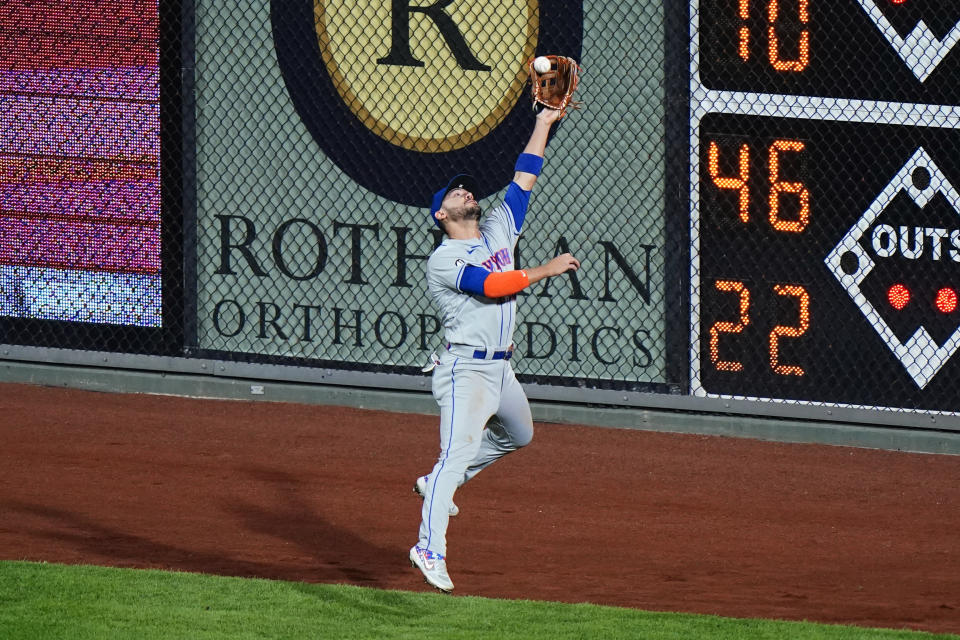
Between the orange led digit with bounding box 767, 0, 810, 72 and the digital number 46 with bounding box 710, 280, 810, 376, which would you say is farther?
the digital number 46 with bounding box 710, 280, 810, 376

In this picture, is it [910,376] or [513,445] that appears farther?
[910,376]

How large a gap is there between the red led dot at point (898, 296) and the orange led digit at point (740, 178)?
89cm

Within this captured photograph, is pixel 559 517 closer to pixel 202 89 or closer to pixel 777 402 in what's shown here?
pixel 777 402

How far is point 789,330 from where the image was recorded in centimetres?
972

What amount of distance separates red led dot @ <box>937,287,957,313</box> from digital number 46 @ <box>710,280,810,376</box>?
72 cm

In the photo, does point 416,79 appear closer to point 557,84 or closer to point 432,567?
point 557,84

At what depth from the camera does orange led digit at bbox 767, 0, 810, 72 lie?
31.2 feet

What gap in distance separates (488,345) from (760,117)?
3.54m

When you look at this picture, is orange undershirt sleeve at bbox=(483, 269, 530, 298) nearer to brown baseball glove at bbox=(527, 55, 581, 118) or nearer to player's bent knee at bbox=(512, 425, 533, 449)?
player's bent knee at bbox=(512, 425, 533, 449)

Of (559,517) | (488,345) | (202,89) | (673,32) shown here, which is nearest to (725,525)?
(559,517)

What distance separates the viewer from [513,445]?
710cm

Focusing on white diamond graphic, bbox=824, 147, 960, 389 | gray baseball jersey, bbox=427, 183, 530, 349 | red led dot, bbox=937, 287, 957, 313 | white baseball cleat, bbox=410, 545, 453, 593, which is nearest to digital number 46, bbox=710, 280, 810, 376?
white diamond graphic, bbox=824, 147, 960, 389

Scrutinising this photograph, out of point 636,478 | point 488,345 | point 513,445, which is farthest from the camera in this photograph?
point 636,478

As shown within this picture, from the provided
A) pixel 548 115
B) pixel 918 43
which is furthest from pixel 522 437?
pixel 918 43
